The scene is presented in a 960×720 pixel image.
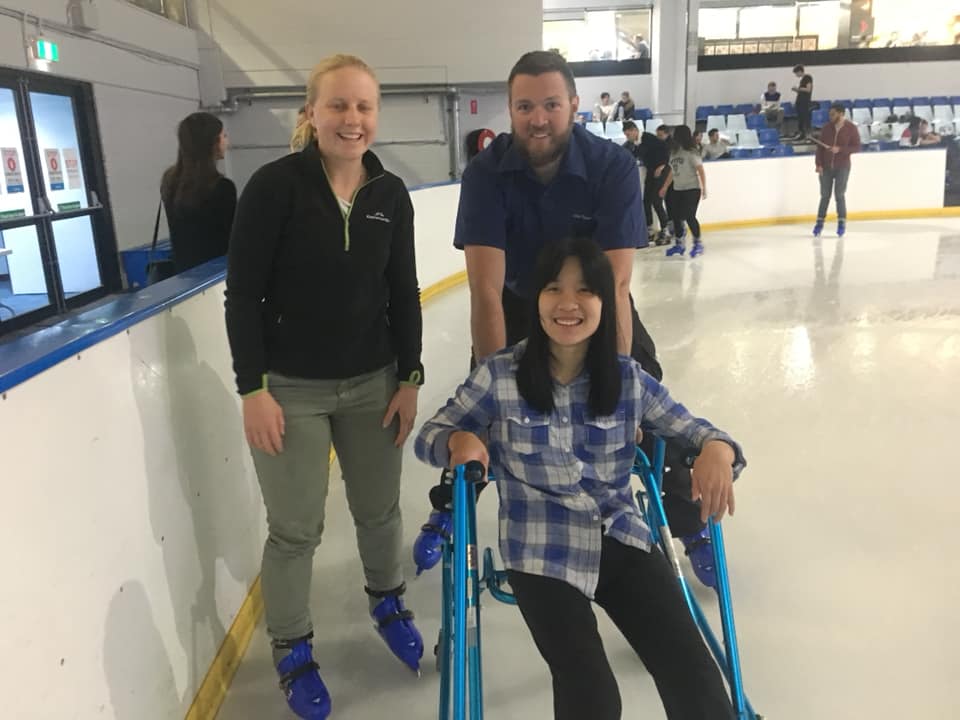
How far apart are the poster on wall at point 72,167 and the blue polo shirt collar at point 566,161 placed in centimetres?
634

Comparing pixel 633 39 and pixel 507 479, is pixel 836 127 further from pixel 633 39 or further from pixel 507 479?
pixel 507 479

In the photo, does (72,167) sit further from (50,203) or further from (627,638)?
(627,638)

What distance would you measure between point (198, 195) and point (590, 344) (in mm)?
1342

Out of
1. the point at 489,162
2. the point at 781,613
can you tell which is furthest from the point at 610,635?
the point at 489,162

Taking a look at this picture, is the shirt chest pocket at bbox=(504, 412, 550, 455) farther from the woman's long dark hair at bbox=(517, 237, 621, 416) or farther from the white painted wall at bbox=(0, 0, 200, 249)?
the white painted wall at bbox=(0, 0, 200, 249)

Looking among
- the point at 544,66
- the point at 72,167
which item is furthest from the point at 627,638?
the point at 72,167

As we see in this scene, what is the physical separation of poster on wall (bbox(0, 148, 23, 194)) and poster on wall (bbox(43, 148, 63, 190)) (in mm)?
353

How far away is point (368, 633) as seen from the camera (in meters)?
2.05

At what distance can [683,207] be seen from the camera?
8273mm

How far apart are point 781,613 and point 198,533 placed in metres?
1.54

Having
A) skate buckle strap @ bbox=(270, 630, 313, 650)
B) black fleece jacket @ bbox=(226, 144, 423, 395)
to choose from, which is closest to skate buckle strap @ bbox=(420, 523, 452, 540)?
skate buckle strap @ bbox=(270, 630, 313, 650)

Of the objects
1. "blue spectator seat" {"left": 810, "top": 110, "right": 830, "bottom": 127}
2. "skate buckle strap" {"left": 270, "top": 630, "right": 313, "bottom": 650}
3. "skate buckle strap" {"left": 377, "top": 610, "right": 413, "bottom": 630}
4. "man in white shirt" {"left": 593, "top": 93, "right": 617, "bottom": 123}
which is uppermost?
"man in white shirt" {"left": 593, "top": 93, "right": 617, "bottom": 123}

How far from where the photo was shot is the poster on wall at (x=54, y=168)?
6.46 metres

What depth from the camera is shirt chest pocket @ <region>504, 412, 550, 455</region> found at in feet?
4.87
